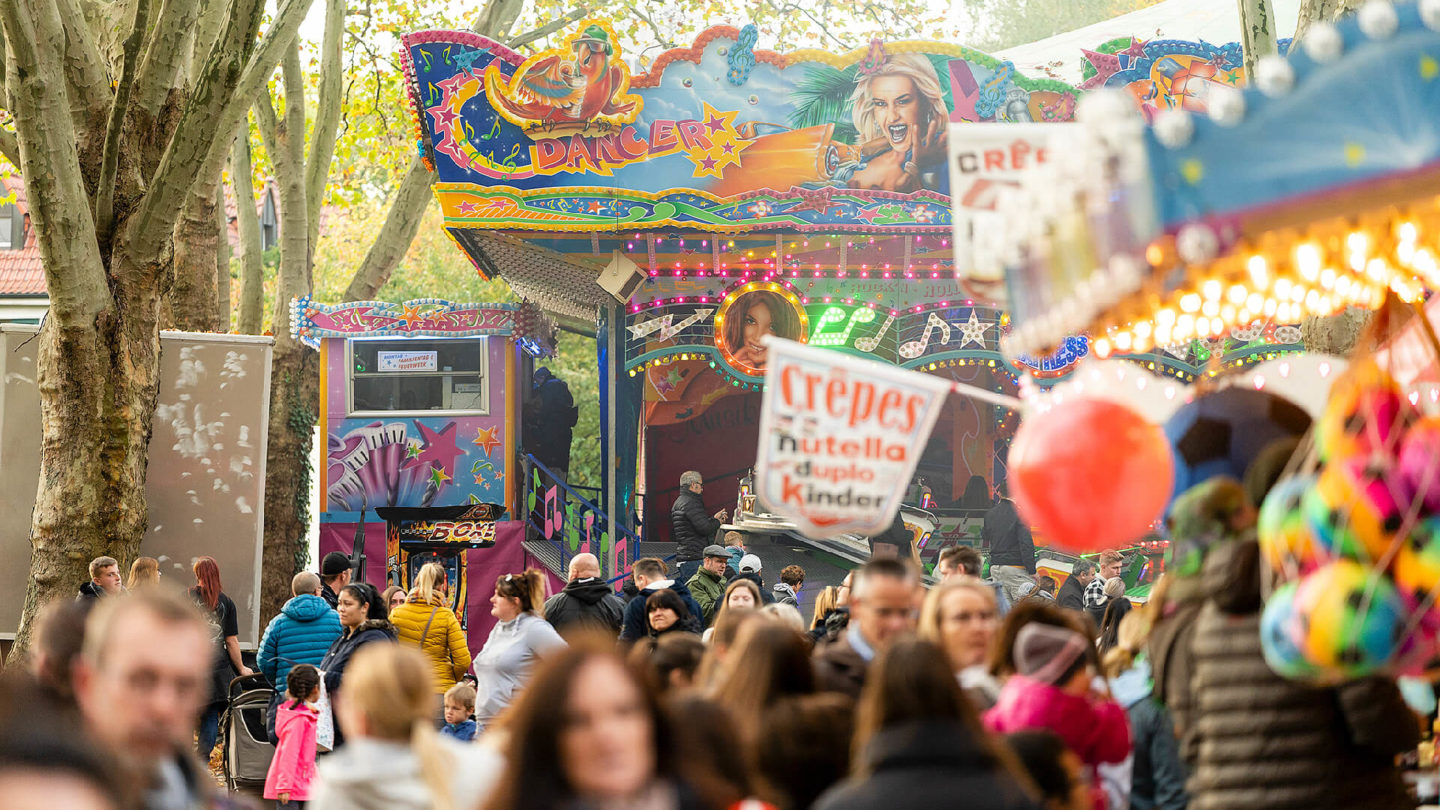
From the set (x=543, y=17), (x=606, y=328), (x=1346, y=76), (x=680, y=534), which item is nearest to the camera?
(x=1346, y=76)

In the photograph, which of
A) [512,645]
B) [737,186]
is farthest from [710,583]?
[737,186]

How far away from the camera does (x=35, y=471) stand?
13.4 m

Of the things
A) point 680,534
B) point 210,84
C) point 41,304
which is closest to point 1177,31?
point 680,534

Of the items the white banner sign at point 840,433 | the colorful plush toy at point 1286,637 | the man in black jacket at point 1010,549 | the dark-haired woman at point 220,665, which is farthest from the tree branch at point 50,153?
the man in black jacket at point 1010,549

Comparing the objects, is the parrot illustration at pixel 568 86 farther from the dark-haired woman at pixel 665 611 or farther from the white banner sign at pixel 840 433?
the white banner sign at pixel 840 433

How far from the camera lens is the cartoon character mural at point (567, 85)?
1593cm

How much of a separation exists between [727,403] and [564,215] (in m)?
6.64

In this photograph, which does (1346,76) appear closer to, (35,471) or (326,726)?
(326,726)

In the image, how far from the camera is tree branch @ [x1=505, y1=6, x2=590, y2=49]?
20422mm

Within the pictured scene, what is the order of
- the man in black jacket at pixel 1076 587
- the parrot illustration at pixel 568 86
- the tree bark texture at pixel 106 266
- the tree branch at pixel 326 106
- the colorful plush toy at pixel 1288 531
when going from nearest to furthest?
the colorful plush toy at pixel 1288 531 < the tree bark texture at pixel 106 266 < the man in black jacket at pixel 1076 587 < the parrot illustration at pixel 568 86 < the tree branch at pixel 326 106

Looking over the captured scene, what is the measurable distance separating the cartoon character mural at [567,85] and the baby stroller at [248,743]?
8.03 metres

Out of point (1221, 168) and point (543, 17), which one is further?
point (543, 17)

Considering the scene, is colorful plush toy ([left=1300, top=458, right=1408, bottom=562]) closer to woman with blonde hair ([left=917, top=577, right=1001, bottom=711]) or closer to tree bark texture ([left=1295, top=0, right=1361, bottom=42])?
woman with blonde hair ([left=917, top=577, right=1001, bottom=711])

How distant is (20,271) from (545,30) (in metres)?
15.6
